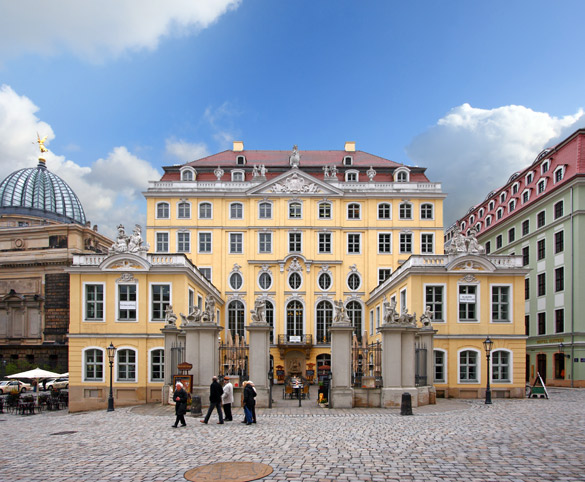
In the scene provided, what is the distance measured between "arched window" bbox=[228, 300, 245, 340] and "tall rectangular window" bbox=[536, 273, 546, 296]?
23838 mm

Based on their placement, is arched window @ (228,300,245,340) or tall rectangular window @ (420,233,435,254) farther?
tall rectangular window @ (420,233,435,254)

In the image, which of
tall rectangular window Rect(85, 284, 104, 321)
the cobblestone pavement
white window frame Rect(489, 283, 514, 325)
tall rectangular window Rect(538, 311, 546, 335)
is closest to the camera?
the cobblestone pavement

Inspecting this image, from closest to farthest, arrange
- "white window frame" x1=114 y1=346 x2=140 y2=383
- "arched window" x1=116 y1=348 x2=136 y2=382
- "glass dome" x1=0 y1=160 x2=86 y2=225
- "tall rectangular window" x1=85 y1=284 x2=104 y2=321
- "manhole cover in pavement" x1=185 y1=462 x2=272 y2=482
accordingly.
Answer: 1. "manhole cover in pavement" x1=185 y1=462 x2=272 y2=482
2. "white window frame" x1=114 y1=346 x2=140 y2=383
3. "arched window" x1=116 y1=348 x2=136 y2=382
4. "tall rectangular window" x1=85 y1=284 x2=104 y2=321
5. "glass dome" x1=0 y1=160 x2=86 y2=225

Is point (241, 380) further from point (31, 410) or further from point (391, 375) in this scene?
point (31, 410)

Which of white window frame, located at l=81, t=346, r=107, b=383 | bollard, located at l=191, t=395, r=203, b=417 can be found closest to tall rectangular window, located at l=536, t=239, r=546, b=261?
white window frame, located at l=81, t=346, r=107, b=383

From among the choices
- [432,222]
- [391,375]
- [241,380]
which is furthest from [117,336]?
[432,222]

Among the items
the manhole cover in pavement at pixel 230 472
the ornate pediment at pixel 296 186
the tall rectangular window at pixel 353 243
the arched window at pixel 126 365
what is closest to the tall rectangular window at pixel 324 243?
the tall rectangular window at pixel 353 243

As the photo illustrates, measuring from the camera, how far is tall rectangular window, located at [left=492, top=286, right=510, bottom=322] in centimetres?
3553

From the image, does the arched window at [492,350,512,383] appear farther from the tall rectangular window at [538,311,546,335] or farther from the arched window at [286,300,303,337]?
the arched window at [286,300,303,337]

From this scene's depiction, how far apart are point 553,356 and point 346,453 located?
120 ft

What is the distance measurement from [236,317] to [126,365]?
1615 centimetres

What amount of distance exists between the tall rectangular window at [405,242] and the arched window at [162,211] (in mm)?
19577

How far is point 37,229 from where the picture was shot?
234 feet

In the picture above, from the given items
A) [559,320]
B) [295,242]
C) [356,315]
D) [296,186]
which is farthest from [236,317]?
[559,320]
